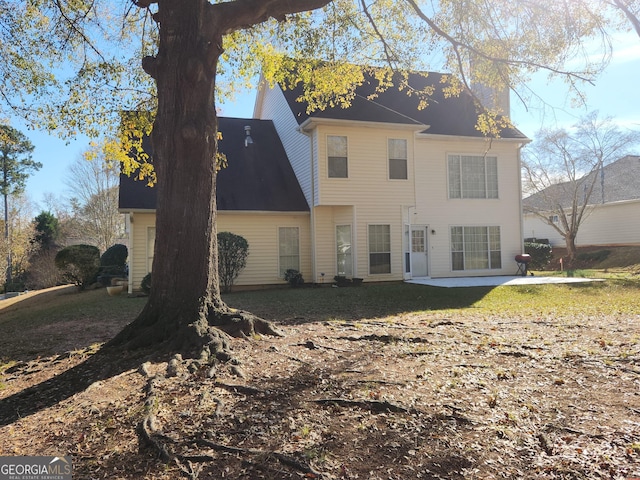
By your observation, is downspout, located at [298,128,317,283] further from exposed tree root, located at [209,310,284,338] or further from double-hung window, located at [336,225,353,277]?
exposed tree root, located at [209,310,284,338]

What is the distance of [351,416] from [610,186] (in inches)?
1270

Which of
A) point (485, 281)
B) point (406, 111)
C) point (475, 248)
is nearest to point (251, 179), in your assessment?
point (406, 111)

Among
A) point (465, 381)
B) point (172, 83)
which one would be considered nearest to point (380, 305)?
point (465, 381)

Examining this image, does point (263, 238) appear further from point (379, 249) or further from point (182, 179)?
point (182, 179)

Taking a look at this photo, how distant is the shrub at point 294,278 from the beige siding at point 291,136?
8.60ft

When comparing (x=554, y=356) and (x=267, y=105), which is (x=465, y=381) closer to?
(x=554, y=356)

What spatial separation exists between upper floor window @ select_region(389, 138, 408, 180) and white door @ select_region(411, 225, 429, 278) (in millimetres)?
2183

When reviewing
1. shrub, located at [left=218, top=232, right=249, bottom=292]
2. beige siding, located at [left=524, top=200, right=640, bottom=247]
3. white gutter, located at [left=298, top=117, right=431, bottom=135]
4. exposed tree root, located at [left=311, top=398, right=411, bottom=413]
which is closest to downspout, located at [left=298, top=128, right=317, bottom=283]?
white gutter, located at [left=298, top=117, right=431, bottom=135]

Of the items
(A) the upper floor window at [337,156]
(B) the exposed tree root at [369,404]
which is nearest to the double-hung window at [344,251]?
(A) the upper floor window at [337,156]

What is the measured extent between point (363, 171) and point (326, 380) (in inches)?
472

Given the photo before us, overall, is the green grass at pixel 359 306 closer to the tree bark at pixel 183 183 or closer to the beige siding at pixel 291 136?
the tree bark at pixel 183 183

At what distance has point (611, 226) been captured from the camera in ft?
91.4

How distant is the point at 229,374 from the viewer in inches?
191

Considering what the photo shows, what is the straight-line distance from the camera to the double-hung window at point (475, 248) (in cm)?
1775
